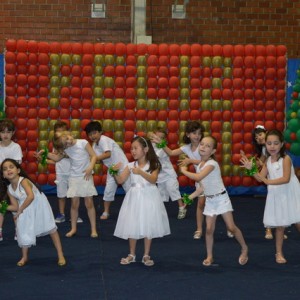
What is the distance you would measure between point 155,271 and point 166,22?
725cm

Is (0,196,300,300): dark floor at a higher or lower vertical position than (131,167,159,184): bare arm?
lower

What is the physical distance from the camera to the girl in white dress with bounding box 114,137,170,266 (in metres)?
6.16

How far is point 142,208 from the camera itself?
621cm

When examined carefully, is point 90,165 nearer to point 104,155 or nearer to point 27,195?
point 104,155

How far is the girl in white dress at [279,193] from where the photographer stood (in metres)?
6.31

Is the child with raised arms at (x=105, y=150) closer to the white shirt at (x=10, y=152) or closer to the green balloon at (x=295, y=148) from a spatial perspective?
the white shirt at (x=10, y=152)

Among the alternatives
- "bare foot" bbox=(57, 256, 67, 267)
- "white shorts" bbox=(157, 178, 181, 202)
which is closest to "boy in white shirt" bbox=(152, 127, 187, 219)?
"white shorts" bbox=(157, 178, 181, 202)

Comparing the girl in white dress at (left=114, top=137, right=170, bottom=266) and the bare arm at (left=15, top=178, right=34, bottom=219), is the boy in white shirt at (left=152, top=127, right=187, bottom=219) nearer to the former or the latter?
the girl in white dress at (left=114, top=137, right=170, bottom=266)

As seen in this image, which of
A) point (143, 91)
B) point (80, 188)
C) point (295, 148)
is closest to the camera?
point (80, 188)

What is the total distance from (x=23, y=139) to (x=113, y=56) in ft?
6.60

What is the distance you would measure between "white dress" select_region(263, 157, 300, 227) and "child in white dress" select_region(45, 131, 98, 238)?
6.92 feet

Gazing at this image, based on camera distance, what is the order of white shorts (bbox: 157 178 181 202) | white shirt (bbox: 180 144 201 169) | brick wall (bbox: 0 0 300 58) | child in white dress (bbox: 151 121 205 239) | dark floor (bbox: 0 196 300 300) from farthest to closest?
brick wall (bbox: 0 0 300 58)
white shorts (bbox: 157 178 181 202)
white shirt (bbox: 180 144 201 169)
child in white dress (bbox: 151 121 205 239)
dark floor (bbox: 0 196 300 300)

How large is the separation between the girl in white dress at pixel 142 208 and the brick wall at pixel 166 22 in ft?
20.6

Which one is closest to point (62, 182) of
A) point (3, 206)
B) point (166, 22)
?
point (3, 206)
